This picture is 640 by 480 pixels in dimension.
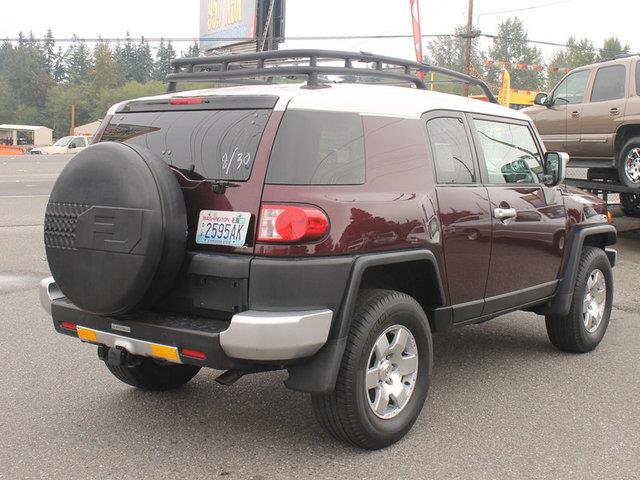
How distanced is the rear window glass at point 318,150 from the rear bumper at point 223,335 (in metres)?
0.65

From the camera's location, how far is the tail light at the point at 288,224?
3.30 meters

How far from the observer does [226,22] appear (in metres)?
26.3

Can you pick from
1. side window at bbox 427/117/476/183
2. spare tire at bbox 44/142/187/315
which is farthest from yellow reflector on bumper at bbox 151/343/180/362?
side window at bbox 427/117/476/183

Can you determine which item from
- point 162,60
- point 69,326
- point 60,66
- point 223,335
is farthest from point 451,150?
point 60,66

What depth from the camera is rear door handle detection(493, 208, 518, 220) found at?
176 inches

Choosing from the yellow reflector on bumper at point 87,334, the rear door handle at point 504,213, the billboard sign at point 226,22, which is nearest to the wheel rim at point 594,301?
the rear door handle at point 504,213

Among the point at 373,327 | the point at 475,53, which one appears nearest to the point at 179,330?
the point at 373,327

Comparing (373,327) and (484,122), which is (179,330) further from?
(484,122)

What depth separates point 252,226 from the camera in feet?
11.0

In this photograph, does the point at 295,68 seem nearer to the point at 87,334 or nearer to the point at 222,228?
the point at 222,228

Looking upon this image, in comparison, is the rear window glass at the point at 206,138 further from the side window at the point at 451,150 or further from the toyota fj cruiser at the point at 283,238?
the side window at the point at 451,150

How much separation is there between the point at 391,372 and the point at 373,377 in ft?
0.65

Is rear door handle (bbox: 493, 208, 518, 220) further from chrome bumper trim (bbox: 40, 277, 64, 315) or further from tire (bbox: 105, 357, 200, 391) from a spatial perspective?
chrome bumper trim (bbox: 40, 277, 64, 315)

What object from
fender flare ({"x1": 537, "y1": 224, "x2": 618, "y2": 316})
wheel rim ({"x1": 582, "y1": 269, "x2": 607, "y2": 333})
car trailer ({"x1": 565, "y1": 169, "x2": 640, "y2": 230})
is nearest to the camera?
fender flare ({"x1": 537, "y1": 224, "x2": 618, "y2": 316})
